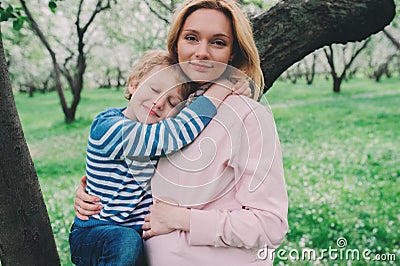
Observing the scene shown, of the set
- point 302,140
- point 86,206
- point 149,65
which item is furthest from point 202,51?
point 302,140

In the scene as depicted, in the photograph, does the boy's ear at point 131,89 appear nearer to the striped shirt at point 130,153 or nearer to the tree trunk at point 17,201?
the striped shirt at point 130,153

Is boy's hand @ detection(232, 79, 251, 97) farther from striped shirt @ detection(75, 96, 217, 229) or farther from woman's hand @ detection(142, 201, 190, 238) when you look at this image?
woman's hand @ detection(142, 201, 190, 238)

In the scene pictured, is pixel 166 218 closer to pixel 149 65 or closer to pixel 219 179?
pixel 219 179

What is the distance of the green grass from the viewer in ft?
18.7

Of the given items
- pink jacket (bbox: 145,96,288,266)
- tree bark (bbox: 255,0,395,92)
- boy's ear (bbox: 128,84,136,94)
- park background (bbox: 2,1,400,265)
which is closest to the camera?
pink jacket (bbox: 145,96,288,266)

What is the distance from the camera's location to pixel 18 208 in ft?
6.86

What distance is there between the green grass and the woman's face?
11.4ft

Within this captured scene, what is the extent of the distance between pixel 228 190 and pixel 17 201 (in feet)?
3.02

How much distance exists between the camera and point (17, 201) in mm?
2084

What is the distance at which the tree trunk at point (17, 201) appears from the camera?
204 centimetres

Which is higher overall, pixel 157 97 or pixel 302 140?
pixel 157 97

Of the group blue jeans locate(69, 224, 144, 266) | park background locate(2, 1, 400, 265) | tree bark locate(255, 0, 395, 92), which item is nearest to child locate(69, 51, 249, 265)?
blue jeans locate(69, 224, 144, 266)

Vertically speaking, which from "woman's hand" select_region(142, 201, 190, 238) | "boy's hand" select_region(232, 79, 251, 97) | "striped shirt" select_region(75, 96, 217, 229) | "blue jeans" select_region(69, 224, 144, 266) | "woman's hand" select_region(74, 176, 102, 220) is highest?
"boy's hand" select_region(232, 79, 251, 97)

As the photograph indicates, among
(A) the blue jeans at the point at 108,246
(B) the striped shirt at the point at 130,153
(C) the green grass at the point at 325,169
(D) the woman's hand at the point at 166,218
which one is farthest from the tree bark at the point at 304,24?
(C) the green grass at the point at 325,169
